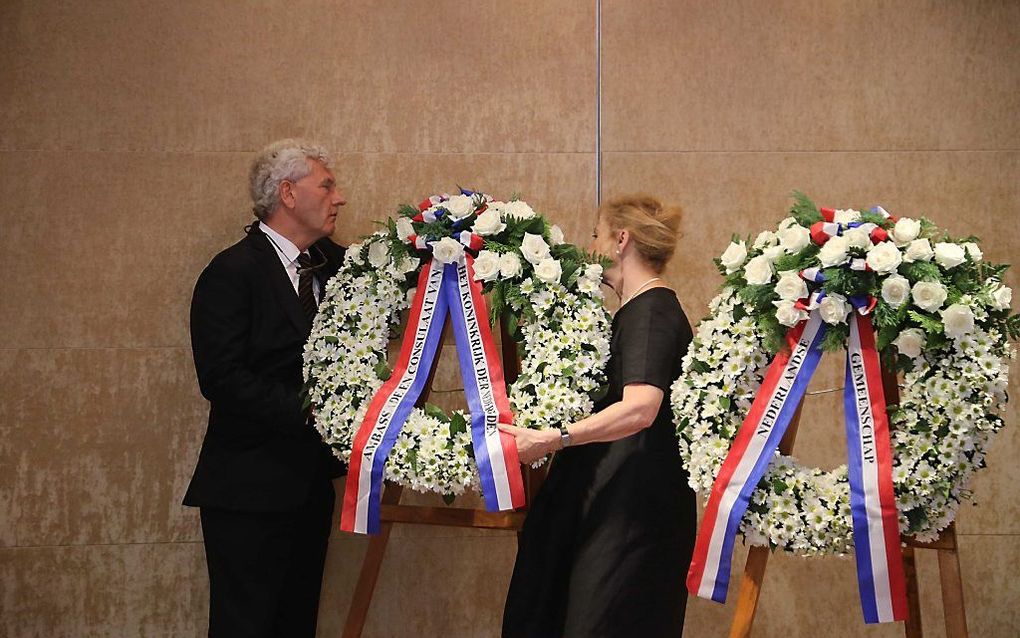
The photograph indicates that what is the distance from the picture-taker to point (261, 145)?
13.3 ft

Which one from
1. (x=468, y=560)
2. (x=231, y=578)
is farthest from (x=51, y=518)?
(x=468, y=560)

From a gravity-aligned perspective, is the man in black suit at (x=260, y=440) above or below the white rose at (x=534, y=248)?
below

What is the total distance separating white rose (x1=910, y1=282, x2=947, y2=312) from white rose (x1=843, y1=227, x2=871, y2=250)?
0.55ft

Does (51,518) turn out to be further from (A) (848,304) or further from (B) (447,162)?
(A) (848,304)

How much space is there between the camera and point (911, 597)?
2.85 meters

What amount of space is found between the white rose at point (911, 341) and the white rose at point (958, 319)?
0.07 m

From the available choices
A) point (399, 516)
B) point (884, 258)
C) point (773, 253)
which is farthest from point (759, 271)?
point (399, 516)

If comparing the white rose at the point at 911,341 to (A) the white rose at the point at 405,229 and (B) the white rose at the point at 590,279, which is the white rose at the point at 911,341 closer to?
(B) the white rose at the point at 590,279

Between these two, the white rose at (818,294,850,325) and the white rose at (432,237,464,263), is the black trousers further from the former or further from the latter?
the white rose at (818,294,850,325)

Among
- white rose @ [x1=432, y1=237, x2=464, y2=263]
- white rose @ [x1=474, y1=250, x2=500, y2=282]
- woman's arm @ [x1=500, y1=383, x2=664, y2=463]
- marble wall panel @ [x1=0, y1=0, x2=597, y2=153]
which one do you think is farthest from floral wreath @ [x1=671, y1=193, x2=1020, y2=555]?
marble wall panel @ [x1=0, y1=0, x2=597, y2=153]

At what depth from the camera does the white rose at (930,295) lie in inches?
101

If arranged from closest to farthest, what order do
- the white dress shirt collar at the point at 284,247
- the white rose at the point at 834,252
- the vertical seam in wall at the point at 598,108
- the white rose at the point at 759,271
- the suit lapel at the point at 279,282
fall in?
the white rose at the point at 834,252, the white rose at the point at 759,271, the suit lapel at the point at 279,282, the white dress shirt collar at the point at 284,247, the vertical seam in wall at the point at 598,108

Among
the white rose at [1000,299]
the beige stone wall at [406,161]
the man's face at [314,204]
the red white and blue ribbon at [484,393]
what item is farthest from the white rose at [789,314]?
the man's face at [314,204]

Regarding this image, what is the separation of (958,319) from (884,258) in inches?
9.2
